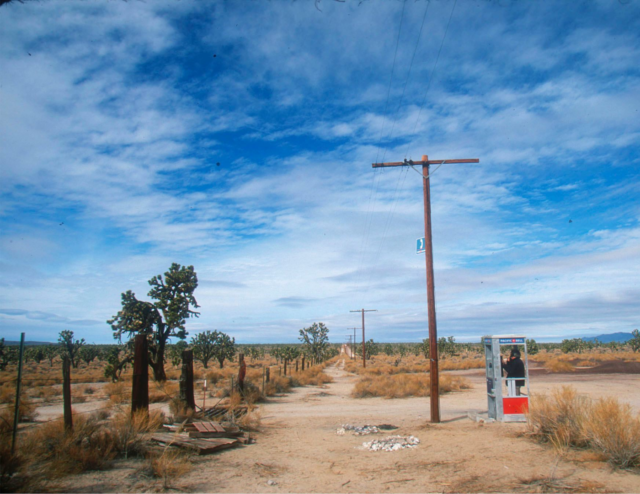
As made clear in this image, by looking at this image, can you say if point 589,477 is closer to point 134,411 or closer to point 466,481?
point 466,481

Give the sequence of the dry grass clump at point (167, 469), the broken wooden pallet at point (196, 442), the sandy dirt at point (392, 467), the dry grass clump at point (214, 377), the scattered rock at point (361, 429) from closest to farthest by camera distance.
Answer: the sandy dirt at point (392, 467)
the dry grass clump at point (167, 469)
the broken wooden pallet at point (196, 442)
the scattered rock at point (361, 429)
the dry grass clump at point (214, 377)

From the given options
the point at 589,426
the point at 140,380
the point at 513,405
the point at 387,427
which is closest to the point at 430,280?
the point at 513,405

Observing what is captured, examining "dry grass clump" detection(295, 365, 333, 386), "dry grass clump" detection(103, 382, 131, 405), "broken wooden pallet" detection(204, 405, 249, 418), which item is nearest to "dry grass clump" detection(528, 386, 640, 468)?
"broken wooden pallet" detection(204, 405, 249, 418)

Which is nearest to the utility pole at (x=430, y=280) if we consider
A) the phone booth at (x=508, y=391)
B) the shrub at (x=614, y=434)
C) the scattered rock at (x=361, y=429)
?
the phone booth at (x=508, y=391)

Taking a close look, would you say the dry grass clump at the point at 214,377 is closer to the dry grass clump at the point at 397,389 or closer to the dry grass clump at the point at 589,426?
the dry grass clump at the point at 397,389

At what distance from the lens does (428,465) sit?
8.59 m

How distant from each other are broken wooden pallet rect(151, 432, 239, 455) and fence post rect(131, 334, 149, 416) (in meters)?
0.89

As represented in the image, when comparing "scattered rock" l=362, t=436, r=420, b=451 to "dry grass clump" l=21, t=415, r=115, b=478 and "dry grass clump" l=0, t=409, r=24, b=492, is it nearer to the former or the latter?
"dry grass clump" l=21, t=415, r=115, b=478

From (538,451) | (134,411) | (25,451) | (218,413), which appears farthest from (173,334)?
(538,451)

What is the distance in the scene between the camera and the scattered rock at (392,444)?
399 inches

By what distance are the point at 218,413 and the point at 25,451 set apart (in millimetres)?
7695

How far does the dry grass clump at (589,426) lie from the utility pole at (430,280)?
3.30 meters

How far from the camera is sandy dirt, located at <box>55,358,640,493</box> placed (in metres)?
7.20

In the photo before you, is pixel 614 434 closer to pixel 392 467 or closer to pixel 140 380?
pixel 392 467
